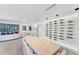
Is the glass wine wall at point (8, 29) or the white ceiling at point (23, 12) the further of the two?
the white ceiling at point (23, 12)

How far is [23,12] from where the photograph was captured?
172 cm

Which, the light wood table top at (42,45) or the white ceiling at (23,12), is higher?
the white ceiling at (23,12)

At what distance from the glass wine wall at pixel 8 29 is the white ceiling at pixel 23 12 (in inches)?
5.5

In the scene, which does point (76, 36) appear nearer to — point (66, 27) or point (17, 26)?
point (66, 27)

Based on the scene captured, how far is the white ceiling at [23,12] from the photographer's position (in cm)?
139

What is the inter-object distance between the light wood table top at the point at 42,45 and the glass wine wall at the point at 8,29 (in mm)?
379

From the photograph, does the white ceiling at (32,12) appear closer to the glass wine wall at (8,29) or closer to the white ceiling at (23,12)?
the white ceiling at (23,12)

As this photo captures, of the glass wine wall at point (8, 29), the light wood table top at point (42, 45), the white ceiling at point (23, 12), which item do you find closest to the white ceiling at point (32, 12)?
the white ceiling at point (23, 12)

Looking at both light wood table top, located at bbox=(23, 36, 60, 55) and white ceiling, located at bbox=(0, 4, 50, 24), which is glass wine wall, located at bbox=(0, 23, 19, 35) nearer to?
white ceiling, located at bbox=(0, 4, 50, 24)

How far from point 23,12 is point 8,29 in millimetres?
586

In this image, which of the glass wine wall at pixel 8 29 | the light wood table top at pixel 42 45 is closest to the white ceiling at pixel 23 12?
the glass wine wall at pixel 8 29

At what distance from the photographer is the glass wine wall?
4.06 feet

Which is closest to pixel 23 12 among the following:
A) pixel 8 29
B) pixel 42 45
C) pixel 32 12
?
pixel 32 12

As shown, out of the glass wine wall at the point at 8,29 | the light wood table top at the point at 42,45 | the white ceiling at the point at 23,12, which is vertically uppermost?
the white ceiling at the point at 23,12
